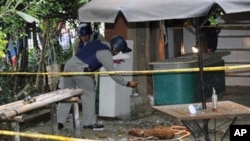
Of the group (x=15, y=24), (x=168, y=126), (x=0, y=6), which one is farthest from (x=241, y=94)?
(x=0, y=6)

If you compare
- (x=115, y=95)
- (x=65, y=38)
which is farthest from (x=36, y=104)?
(x=65, y=38)

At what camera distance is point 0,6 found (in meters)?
6.80

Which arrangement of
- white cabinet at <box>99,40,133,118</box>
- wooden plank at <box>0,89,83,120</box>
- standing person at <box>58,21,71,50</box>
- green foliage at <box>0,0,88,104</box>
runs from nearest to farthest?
wooden plank at <box>0,89,83,120</box> → green foliage at <box>0,0,88,104</box> → white cabinet at <box>99,40,133,118</box> → standing person at <box>58,21,71,50</box>

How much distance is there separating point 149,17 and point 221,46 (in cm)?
733

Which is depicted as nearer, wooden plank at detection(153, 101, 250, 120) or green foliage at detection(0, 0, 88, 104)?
wooden plank at detection(153, 101, 250, 120)

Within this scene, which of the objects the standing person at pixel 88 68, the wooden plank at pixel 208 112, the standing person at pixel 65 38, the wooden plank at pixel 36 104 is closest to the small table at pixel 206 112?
the wooden plank at pixel 208 112

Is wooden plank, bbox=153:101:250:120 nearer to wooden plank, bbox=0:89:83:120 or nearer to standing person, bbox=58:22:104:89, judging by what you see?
wooden plank, bbox=0:89:83:120

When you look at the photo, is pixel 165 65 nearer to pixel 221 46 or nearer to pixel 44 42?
pixel 44 42

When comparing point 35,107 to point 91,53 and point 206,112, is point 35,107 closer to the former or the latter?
point 206,112

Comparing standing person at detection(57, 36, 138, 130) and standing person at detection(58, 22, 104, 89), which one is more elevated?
standing person at detection(58, 22, 104, 89)

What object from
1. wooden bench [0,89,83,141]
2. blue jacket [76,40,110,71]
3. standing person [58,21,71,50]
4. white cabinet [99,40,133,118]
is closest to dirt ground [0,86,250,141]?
white cabinet [99,40,133,118]

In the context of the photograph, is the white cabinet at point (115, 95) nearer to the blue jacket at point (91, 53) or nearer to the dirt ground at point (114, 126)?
the dirt ground at point (114, 126)

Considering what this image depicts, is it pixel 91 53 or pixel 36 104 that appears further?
pixel 91 53

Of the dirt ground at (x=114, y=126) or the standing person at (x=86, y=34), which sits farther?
the standing person at (x=86, y=34)
